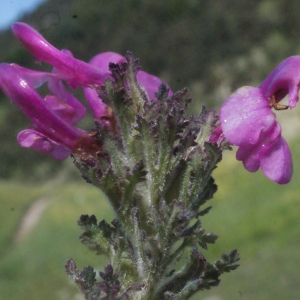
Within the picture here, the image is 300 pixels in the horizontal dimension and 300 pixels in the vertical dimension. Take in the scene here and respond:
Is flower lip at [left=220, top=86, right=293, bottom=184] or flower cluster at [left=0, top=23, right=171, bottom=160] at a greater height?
flower cluster at [left=0, top=23, right=171, bottom=160]

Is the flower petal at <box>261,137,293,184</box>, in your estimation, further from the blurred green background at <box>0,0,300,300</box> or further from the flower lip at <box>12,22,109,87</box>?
the blurred green background at <box>0,0,300,300</box>

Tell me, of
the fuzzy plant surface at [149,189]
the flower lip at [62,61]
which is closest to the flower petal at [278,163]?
the fuzzy plant surface at [149,189]

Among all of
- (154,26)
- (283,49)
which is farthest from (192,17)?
(283,49)

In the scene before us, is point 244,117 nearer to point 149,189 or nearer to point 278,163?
point 278,163

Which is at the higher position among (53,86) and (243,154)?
(53,86)

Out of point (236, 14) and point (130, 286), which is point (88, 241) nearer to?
point (130, 286)

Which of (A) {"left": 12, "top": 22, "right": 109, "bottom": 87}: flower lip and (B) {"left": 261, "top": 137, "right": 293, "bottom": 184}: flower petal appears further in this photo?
(A) {"left": 12, "top": 22, "right": 109, "bottom": 87}: flower lip

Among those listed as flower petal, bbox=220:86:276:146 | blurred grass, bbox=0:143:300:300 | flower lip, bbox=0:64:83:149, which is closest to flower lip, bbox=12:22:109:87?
flower lip, bbox=0:64:83:149

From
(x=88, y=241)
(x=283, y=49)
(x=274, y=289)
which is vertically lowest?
(x=88, y=241)
